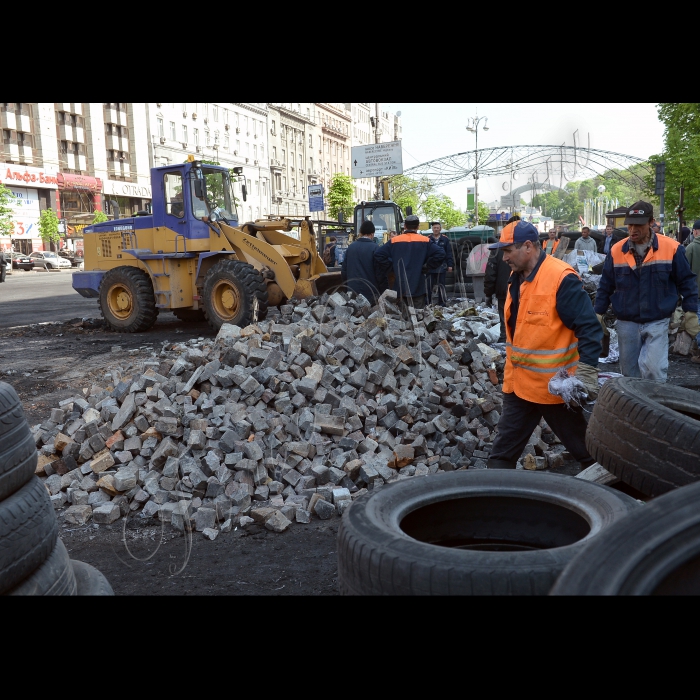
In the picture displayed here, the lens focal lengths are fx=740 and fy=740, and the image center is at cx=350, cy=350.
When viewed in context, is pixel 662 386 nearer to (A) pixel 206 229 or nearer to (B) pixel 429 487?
(B) pixel 429 487

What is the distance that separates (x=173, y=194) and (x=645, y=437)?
12.3m

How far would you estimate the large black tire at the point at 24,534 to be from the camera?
10.4 feet

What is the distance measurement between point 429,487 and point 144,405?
4.07 metres

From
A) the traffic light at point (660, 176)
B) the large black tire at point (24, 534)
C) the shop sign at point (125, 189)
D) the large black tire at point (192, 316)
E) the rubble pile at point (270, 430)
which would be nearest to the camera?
the large black tire at point (24, 534)

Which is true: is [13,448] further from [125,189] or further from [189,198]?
[125,189]

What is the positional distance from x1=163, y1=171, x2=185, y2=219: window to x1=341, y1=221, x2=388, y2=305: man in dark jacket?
460 centimetres

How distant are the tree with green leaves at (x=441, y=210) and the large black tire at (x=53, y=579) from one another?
7175 centimetres

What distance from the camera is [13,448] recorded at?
132 inches

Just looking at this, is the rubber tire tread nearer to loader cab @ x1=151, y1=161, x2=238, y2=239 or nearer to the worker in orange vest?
the worker in orange vest

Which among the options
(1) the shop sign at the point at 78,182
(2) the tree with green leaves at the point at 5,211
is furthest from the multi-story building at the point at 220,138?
(2) the tree with green leaves at the point at 5,211

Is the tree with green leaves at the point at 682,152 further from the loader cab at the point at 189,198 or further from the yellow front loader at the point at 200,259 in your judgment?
the loader cab at the point at 189,198

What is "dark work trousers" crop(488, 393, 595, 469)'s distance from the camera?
5.24 m

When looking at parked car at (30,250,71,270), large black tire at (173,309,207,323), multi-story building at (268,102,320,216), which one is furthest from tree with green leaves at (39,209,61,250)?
large black tire at (173,309,207,323)
